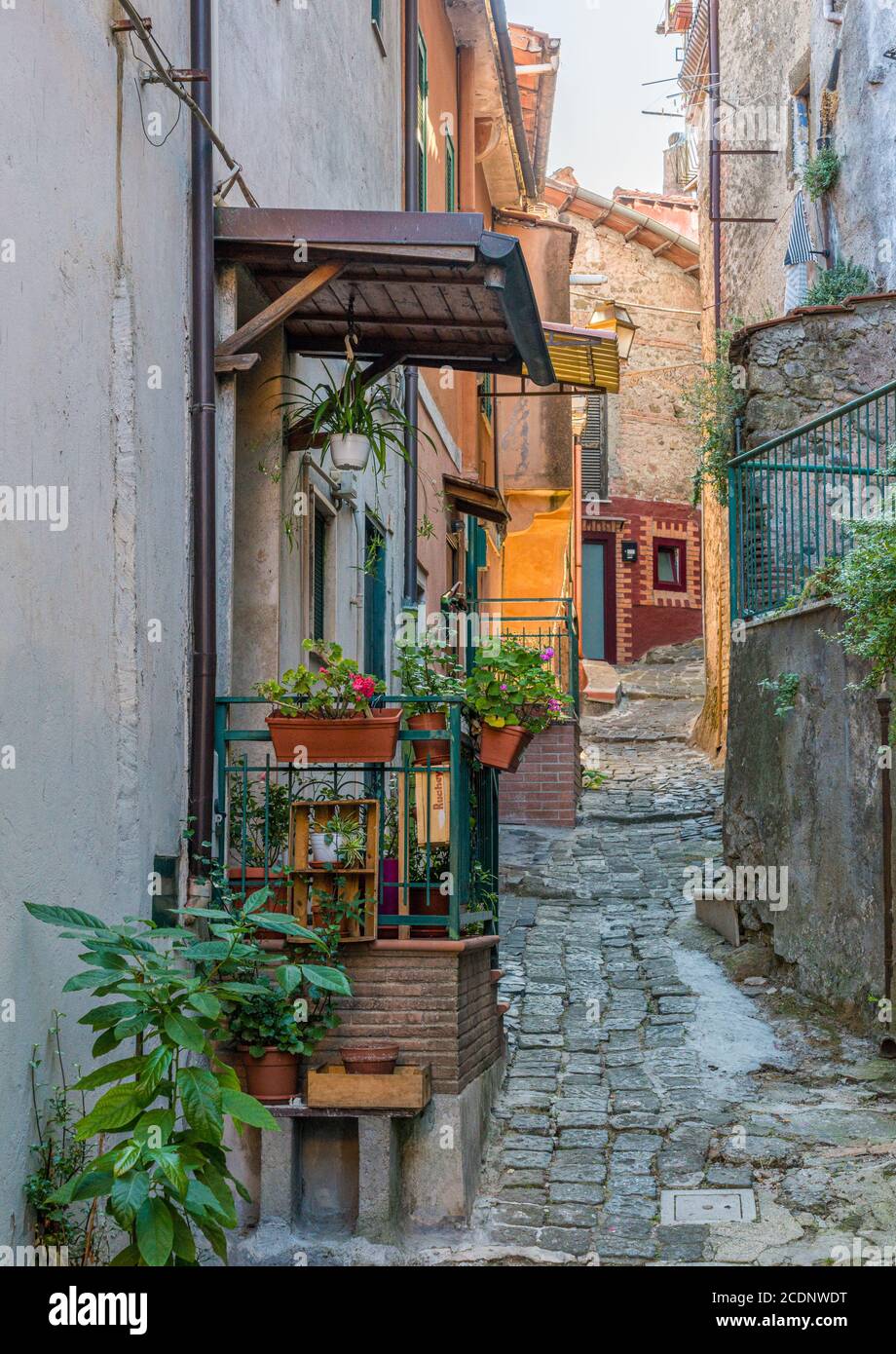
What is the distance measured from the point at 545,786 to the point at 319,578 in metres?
6.49

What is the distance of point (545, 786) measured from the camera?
47.8ft

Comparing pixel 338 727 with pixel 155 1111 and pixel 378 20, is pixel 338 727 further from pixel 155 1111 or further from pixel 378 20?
pixel 378 20

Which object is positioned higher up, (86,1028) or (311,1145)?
(86,1028)

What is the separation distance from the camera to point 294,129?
7.79 meters

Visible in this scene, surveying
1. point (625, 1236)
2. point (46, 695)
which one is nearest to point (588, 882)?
point (625, 1236)

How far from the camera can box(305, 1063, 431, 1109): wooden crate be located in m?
5.51

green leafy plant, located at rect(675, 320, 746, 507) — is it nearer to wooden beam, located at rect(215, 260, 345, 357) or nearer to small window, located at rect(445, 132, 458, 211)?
small window, located at rect(445, 132, 458, 211)

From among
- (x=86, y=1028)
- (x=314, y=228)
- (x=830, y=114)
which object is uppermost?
(x=830, y=114)

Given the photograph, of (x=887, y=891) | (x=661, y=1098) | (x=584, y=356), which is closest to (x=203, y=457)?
(x=661, y=1098)

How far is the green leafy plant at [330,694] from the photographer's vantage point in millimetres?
5617

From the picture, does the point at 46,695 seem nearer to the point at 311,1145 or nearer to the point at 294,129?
the point at 311,1145

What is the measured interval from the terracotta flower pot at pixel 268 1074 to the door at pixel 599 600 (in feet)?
84.9

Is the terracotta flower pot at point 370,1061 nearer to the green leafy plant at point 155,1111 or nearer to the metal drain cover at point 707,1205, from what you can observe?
the metal drain cover at point 707,1205

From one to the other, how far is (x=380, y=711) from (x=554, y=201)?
2848cm
